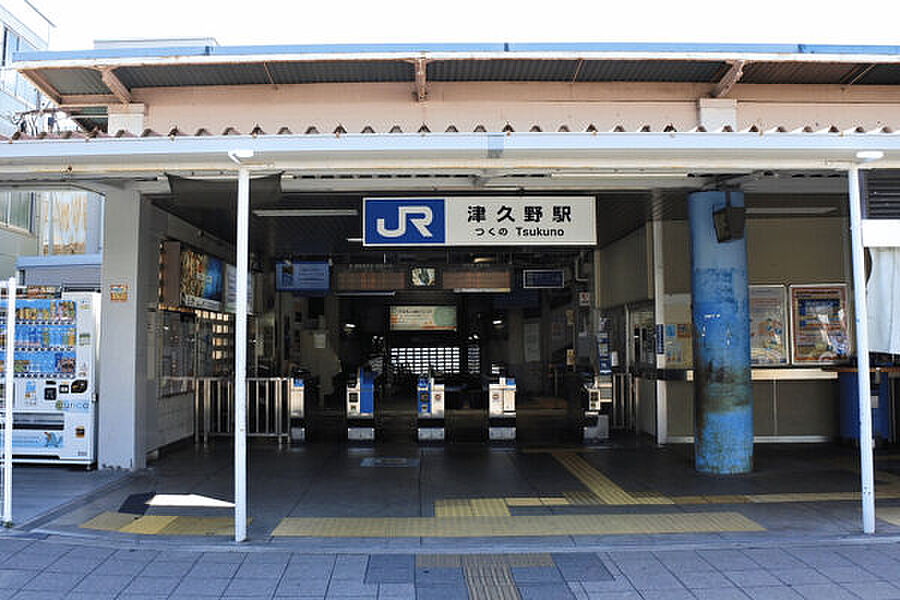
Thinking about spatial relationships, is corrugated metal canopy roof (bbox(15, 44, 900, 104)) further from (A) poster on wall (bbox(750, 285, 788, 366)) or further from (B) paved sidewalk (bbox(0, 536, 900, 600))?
(B) paved sidewalk (bbox(0, 536, 900, 600))

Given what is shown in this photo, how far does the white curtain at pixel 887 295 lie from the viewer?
6.29 m

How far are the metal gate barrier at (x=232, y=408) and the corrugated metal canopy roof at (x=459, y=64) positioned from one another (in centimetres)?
476

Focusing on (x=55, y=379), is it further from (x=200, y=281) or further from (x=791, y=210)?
(x=791, y=210)

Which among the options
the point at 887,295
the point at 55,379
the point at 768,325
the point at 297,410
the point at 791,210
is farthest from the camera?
the point at 297,410

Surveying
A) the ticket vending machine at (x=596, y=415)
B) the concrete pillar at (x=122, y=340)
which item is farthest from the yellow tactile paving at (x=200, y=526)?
the ticket vending machine at (x=596, y=415)

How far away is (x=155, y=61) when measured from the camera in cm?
857

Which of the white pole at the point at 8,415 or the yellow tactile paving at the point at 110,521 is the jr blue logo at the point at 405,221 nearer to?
the white pole at the point at 8,415

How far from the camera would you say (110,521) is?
6316 mm

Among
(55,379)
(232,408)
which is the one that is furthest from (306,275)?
(55,379)

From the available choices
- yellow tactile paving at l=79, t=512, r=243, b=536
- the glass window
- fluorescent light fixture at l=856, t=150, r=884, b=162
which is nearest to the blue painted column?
fluorescent light fixture at l=856, t=150, r=884, b=162

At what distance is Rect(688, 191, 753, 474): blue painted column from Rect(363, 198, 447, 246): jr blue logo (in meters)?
3.50

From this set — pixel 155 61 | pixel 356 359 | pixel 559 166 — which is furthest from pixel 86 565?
pixel 356 359

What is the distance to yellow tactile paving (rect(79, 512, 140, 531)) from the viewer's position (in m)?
6.12

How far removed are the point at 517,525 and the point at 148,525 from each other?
11.2 feet
